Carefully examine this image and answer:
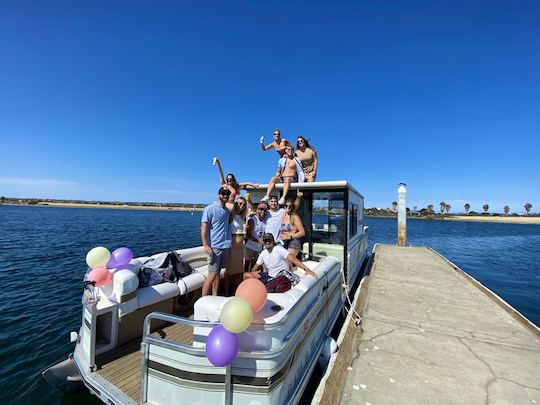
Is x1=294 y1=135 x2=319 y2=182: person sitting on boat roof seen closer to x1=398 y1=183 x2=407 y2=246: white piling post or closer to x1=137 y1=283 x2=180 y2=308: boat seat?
x1=137 y1=283 x2=180 y2=308: boat seat

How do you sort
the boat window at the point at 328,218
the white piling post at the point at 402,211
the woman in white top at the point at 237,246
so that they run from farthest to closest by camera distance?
the white piling post at the point at 402,211 → the boat window at the point at 328,218 → the woman in white top at the point at 237,246

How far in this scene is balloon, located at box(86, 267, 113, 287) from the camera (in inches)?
126

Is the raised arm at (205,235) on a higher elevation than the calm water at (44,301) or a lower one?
higher

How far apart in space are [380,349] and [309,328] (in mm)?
1704

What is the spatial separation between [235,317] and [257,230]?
2.98 m

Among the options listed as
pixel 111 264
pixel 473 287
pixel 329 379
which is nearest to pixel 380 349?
pixel 329 379

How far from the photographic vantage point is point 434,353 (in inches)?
156

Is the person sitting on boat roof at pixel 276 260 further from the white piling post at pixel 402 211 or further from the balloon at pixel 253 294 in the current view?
the white piling post at pixel 402 211

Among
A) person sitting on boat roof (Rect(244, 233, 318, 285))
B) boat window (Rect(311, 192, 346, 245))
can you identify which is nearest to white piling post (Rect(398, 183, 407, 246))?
boat window (Rect(311, 192, 346, 245))

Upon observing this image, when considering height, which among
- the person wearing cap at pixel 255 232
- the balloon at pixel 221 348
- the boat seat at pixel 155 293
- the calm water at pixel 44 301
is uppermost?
the person wearing cap at pixel 255 232

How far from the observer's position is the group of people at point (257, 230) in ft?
12.5

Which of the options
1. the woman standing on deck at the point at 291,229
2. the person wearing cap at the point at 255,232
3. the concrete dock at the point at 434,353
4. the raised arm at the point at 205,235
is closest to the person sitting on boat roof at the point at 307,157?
the woman standing on deck at the point at 291,229

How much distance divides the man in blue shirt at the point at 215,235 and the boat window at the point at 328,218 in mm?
3326

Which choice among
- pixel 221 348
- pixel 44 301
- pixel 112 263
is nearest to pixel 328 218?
pixel 112 263
